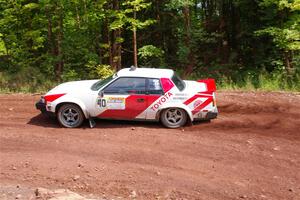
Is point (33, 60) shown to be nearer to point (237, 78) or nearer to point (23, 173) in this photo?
point (237, 78)

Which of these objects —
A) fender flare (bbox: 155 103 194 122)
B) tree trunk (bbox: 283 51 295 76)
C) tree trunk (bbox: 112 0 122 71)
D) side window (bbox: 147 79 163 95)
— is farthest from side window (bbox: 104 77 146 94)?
tree trunk (bbox: 283 51 295 76)

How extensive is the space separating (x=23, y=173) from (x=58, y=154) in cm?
102

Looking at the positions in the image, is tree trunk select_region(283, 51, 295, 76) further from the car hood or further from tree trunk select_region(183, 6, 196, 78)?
the car hood

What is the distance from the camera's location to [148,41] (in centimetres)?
2439

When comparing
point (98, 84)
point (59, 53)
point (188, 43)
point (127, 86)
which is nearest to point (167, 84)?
point (127, 86)

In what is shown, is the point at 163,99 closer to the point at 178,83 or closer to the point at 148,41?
the point at 178,83

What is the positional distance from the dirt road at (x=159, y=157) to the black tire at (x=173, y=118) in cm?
26

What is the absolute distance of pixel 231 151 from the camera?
372 inches

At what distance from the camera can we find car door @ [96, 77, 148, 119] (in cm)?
1069

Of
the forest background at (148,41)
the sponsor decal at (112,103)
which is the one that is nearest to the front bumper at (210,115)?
the sponsor decal at (112,103)

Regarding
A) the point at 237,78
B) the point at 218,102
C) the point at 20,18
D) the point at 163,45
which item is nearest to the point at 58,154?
the point at 218,102

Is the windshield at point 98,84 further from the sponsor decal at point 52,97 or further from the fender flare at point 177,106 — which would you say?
the fender flare at point 177,106

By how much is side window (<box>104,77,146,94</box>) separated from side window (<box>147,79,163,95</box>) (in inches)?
5.2

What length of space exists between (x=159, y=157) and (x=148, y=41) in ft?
52.6
